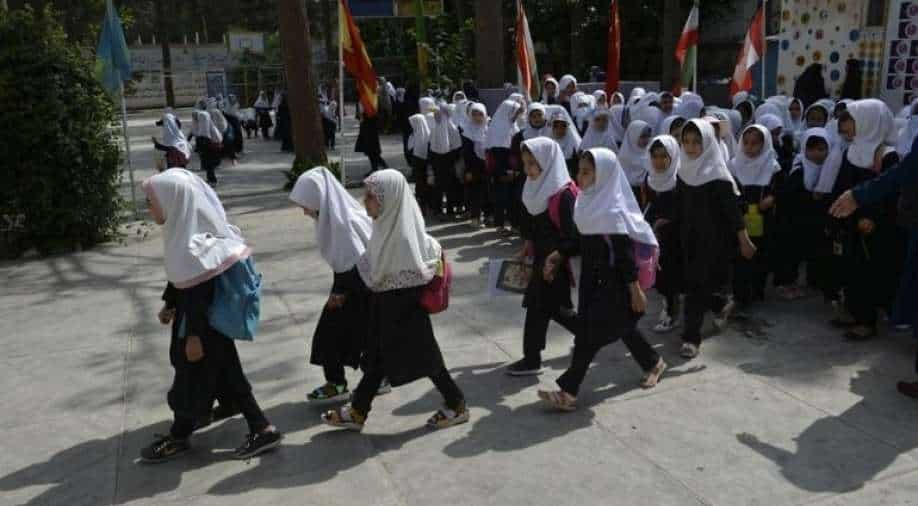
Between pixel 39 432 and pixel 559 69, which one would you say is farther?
pixel 559 69

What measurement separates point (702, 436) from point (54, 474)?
3449 millimetres

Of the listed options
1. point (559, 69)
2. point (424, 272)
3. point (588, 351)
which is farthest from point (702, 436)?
point (559, 69)

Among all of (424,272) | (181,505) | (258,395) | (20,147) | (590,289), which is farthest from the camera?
(20,147)

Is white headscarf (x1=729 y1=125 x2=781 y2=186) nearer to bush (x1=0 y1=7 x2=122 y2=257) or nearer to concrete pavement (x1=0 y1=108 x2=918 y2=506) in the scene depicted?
concrete pavement (x1=0 y1=108 x2=918 y2=506)

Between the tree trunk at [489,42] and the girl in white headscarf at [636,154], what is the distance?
28.8 feet

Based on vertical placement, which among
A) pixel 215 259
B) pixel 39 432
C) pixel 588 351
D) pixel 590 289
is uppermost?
pixel 215 259

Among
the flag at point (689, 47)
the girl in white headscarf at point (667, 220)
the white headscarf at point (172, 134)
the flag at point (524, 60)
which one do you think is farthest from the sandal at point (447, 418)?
the white headscarf at point (172, 134)

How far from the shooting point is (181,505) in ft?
13.0

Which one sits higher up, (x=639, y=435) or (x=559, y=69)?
(x=559, y=69)

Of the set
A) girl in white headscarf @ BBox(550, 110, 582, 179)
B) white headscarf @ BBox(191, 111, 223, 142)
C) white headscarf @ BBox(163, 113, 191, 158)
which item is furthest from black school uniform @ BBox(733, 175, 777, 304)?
white headscarf @ BBox(191, 111, 223, 142)

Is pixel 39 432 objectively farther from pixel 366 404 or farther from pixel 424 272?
pixel 424 272

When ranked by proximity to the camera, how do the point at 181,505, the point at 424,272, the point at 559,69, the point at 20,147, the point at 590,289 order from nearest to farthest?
the point at 181,505
the point at 424,272
the point at 590,289
the point at 20,147
the point at 559,69

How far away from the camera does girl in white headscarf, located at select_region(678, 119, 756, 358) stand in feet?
17.6

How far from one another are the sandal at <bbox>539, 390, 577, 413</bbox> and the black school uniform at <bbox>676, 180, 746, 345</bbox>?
1.27 meters
